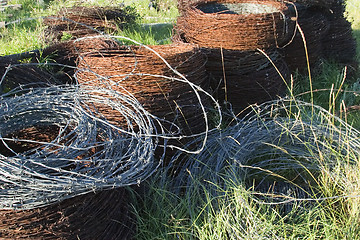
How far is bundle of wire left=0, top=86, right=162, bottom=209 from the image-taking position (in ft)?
5.40

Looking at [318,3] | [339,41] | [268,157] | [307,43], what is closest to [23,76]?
[268,157]

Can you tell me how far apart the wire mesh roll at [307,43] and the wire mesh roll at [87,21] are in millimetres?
2288

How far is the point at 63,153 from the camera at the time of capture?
1825mm

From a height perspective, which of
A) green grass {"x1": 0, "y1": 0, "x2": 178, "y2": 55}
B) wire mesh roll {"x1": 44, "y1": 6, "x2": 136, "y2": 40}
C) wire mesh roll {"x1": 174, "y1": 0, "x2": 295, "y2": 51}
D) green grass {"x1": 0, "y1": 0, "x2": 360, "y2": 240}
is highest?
wire mesh roll {"x1": 174, "y1": 0, "x2": 295, "y2": 51}

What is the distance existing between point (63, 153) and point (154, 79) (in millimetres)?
905

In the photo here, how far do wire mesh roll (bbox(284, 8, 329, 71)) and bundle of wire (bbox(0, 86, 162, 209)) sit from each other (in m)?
2.53

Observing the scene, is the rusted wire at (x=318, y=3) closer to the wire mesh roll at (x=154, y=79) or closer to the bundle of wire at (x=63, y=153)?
the wire mesh roll at (x=154, y=79)

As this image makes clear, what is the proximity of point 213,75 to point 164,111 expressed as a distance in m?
0.91

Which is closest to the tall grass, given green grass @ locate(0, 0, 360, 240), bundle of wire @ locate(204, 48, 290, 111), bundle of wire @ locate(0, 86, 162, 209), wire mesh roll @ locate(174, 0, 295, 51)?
green grass @ locate(0, 0, 360, 240)

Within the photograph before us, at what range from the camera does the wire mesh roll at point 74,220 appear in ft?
5.56

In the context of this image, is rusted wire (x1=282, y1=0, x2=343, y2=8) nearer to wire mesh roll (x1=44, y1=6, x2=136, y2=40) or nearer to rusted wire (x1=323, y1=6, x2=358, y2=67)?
rusted wire (x1=323, y1=6, x2=358, y2=67)

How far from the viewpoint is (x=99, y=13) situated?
5332 mm

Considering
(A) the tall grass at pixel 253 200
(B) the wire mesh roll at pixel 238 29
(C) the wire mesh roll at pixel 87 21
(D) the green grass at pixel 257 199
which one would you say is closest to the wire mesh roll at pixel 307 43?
(B) the wire mesh roll at pixel 238 29

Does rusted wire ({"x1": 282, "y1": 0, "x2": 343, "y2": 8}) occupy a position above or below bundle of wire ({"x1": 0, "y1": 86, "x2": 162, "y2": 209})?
above
